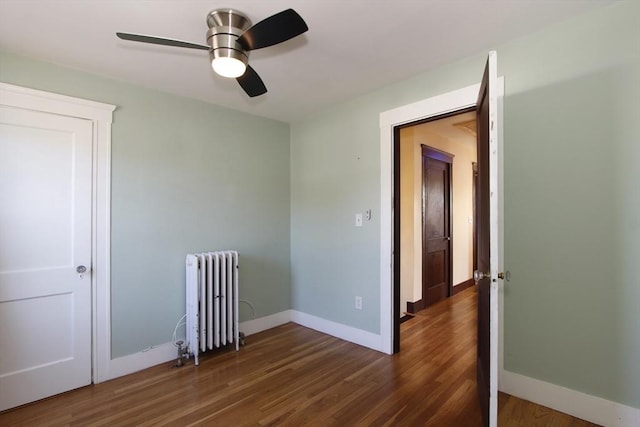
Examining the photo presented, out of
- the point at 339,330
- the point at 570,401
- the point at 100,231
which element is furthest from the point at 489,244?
the point at 100,231

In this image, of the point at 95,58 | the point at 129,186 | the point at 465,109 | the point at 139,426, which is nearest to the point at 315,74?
the point at 465,109

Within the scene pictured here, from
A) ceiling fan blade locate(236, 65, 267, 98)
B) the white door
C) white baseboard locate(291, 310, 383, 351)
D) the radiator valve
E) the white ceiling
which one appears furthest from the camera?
white baseboard locate(291, 310, 383, 351)

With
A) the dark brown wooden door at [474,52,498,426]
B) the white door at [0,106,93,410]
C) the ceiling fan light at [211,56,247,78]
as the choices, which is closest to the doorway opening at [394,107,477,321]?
the dark brown wooden door at [474,52,498,426]

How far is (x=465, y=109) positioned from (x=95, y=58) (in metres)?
2.76

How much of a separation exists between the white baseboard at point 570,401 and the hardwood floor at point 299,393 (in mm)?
50

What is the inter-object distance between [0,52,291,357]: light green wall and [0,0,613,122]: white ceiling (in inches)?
8.0

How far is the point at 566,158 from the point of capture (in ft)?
6.43

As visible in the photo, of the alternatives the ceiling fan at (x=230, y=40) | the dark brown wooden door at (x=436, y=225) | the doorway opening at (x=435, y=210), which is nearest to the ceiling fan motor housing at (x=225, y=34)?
the ceiling fan at (x=230, y=40)

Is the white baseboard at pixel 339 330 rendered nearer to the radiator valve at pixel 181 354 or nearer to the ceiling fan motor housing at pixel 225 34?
the radiator valve at pixel 181 354

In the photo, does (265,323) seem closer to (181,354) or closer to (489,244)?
(181,354)

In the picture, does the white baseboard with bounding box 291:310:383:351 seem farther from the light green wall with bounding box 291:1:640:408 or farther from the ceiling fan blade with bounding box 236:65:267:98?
the ceiling fan blade with bounding box 236:65:267:98

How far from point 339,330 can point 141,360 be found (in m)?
1.86

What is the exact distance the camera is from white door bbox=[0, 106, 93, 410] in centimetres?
216

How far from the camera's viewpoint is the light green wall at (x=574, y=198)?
5.80ft
